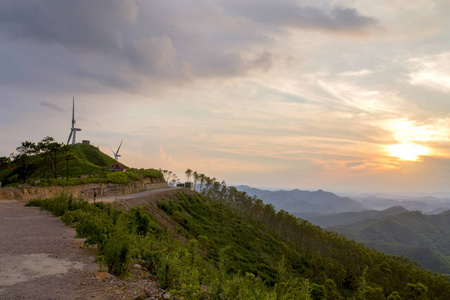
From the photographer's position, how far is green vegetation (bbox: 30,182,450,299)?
10289 millimetres

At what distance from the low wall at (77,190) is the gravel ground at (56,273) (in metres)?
17.2

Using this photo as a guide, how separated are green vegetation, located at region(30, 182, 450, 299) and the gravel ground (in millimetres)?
640

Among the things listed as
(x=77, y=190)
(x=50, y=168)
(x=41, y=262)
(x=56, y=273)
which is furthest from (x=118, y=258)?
(x=50, y=168)

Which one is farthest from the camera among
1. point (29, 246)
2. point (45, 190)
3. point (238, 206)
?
point (238, 206)

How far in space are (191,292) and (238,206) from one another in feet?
388

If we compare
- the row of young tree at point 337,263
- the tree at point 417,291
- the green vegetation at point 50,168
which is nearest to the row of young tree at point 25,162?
the green vegetation at point 50,168

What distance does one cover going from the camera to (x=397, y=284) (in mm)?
81812

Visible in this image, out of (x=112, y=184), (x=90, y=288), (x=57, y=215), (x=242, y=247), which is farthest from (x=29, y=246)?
(x=242, y=247)

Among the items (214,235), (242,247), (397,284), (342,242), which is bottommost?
(397,284)

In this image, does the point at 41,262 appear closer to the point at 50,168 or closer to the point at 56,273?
the point at 56,273

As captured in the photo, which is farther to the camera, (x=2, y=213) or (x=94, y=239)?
(x=2, y=213)

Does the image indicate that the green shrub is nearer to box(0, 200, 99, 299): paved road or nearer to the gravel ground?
the gravel ground

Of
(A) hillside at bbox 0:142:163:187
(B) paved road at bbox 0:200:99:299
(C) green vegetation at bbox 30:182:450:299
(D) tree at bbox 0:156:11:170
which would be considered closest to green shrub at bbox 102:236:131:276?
(C) green vegetation at bbox 30:182:450:299

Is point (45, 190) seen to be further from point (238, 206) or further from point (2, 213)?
point (238, 206)
